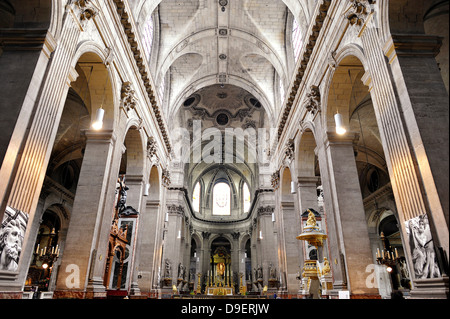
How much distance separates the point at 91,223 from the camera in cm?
762

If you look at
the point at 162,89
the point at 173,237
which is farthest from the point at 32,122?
the point at 173,237

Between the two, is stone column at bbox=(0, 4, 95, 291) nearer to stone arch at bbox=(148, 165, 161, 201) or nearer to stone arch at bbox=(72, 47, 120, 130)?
stone arch at bbox=(72, 47, 120, 130)

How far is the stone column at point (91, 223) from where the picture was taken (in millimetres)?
7025

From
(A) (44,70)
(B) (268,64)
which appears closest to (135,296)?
(A) (44,70)

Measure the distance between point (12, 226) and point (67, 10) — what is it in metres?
4.57

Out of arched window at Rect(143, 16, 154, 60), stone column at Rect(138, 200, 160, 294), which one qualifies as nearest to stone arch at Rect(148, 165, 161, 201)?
stone column at Rect(138, 200, 160, 294)

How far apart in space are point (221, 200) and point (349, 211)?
91.5 feet

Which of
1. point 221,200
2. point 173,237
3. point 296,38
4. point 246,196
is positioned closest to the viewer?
point 296,38

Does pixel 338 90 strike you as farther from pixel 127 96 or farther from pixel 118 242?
pixel 118 242

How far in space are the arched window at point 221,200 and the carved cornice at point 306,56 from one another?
70.7 feet

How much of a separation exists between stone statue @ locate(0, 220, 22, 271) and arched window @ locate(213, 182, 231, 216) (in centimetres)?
3093

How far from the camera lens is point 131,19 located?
368 inches

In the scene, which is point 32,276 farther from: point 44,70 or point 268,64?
point 268,64

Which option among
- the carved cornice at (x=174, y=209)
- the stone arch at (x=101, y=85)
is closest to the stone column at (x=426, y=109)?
the stone arch at (x=101, y=85)
